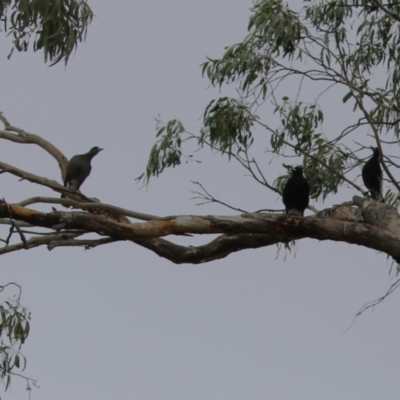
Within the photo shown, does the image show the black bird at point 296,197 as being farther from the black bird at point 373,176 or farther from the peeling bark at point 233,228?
the peeling bark at point 233,228

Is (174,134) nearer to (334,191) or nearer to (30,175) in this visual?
(334,191)

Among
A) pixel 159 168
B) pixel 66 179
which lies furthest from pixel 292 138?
pixel 66 179

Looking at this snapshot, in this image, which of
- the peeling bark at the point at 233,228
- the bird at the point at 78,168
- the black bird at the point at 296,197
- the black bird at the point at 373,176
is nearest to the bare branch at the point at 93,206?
the peeling bark at the point at 233,228

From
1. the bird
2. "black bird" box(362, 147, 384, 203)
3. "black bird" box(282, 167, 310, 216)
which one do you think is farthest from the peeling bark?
the bird

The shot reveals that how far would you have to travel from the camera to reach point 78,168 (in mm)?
7055

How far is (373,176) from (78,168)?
215 centimetres

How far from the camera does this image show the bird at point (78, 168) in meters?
6.45

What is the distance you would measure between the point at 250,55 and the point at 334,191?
3.65ft

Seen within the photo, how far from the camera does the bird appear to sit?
6.45m

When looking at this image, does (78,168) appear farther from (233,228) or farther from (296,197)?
(233,228)

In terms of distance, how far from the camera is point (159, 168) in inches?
271

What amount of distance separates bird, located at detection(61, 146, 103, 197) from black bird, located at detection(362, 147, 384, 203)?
193cm

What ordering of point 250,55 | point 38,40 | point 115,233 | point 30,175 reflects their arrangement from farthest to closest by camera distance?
point 250,55, point 38,40, point 30,175, point 115,233

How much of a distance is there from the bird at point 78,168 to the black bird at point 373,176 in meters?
1.93
